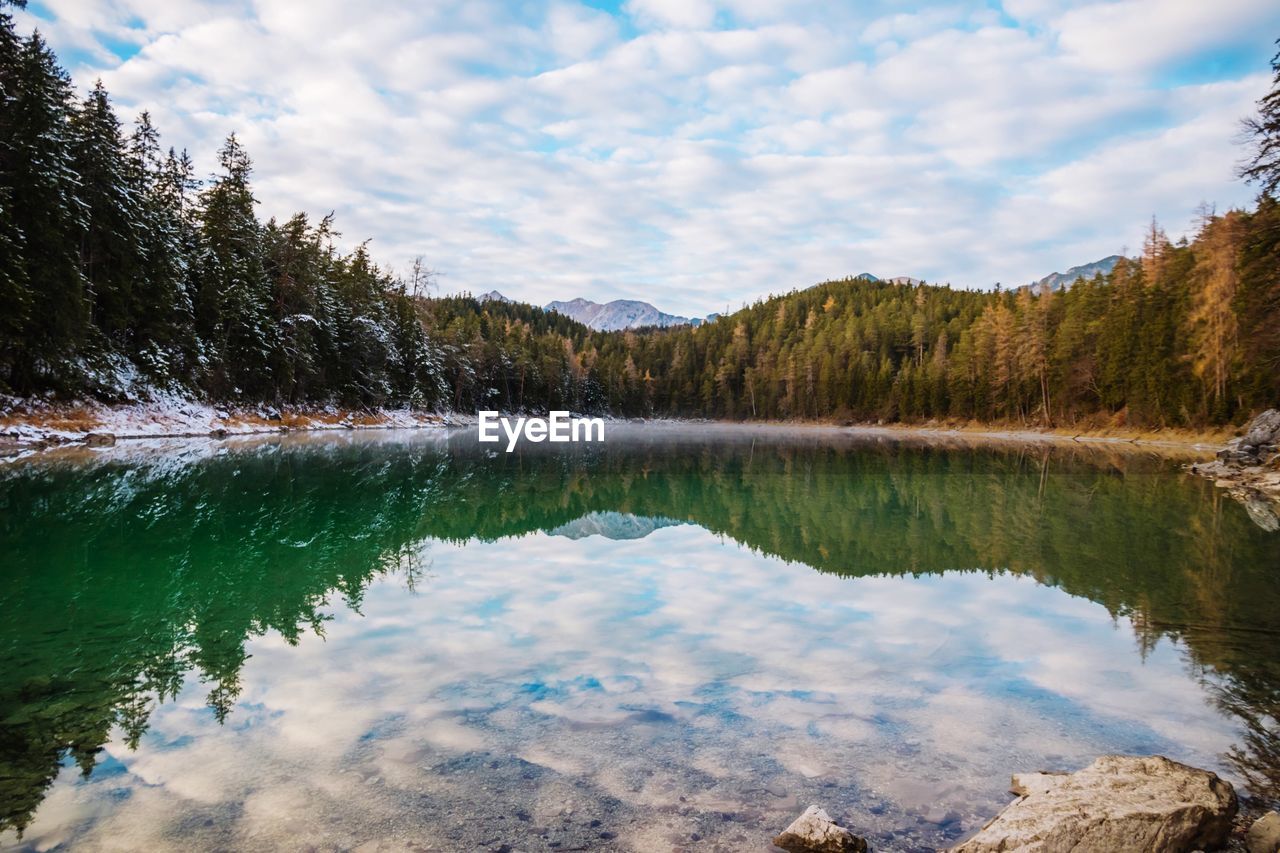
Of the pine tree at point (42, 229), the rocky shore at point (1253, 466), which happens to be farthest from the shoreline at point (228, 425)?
the rocky shore at point (1253, 466)

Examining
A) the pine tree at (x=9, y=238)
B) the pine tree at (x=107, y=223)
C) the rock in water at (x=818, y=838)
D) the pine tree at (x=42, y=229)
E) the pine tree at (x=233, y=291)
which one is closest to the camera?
the rock in water at (x=818, y=838)

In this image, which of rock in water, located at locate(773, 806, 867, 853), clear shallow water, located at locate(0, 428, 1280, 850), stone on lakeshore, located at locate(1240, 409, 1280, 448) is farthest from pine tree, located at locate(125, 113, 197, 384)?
stone on lakeshore, located at locate(1240, 409, 1280, 448)

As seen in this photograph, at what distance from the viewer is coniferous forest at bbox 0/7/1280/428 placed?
103ft

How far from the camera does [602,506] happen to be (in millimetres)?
18969

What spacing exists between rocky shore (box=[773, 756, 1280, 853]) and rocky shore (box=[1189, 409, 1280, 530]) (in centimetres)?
2230

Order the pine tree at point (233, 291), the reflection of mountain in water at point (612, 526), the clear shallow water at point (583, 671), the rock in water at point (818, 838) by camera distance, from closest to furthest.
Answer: the rock in water at point (818, 838)
the clear shallow water at point (583, 671)
the reflection of mountain in water at point (612, 526)
the pine tree at point (233, 291)

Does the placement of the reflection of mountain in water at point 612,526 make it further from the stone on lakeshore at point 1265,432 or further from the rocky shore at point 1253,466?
the stone on lakeshore at point 1265,432

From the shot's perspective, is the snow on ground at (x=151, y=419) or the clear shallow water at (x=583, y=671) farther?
the snow on ground at (x=151, y=419)

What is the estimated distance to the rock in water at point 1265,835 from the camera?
3.95 meters

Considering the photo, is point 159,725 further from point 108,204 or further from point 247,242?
point 247,242

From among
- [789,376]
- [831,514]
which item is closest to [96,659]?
[831,514]

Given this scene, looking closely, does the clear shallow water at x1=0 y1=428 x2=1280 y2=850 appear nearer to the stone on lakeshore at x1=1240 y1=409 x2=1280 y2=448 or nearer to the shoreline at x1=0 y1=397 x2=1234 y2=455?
the stone on lakeshore at x1=1240 y1=409 x2=1280 y2=448

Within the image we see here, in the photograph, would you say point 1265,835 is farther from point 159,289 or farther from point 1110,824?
point 159,289

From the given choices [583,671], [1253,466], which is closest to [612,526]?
[583,671]
